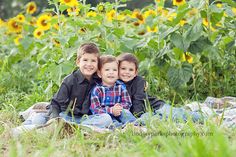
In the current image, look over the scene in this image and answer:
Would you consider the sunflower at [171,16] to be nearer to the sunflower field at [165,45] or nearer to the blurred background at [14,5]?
the sunflower field at [165,45]

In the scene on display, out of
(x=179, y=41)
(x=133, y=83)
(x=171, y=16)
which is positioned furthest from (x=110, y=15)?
(x=133, y=83)

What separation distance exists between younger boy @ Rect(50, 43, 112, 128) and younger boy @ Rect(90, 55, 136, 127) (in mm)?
70

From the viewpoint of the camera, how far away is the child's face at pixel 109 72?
Answer: 5016 millimetres

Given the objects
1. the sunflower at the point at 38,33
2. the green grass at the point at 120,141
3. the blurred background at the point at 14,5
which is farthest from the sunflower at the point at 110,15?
the blurred background at the point at 14,5

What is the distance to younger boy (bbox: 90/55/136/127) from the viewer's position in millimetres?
4969

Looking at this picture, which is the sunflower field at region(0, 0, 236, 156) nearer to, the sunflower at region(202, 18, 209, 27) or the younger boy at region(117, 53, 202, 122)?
the sunflower at region(202, 18, 209, 27)

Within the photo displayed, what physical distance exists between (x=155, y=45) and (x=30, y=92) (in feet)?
5.35

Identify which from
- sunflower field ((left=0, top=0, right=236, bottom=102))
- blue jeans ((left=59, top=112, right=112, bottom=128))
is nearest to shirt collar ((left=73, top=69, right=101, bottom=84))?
blue jeans ((left=59, top=112, right=112, bottom=128))

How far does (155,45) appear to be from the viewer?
20.6ft

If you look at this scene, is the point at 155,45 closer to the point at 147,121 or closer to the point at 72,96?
the point at 72,96

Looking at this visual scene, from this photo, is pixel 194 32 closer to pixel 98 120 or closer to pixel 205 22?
pixel 205 22

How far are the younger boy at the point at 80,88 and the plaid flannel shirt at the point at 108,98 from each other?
0.09 metres

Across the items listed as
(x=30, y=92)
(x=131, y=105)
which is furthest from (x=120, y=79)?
(x=30, y=92)

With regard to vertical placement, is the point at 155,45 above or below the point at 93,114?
above
